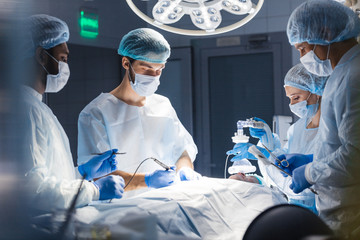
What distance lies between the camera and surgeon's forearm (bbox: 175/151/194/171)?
249 cm

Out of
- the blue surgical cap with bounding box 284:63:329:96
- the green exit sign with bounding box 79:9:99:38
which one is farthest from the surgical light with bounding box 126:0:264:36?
the green exit sign with bounding box 79:9:99:38

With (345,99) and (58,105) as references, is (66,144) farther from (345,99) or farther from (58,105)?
(58,105)

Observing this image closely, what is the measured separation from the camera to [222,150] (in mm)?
4129

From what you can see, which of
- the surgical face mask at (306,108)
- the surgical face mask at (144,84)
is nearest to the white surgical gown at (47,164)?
the surgical face mask at (144,84)

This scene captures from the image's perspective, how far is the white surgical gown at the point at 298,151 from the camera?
86.1 inches

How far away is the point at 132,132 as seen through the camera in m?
2.36

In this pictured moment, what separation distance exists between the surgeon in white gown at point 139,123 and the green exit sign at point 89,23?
118 cm

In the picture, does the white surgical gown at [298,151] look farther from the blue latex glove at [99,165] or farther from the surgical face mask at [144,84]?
the blue latex glove at [99,165]

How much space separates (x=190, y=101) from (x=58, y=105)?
1451 mm

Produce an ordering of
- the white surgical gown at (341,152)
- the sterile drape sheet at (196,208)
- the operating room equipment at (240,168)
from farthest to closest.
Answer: the operating room equipment at (240,168) < the sterile drape sheet at (196,208) < the white surgical gown at (341,152)

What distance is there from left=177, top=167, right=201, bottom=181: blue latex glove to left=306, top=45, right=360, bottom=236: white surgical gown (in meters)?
0.89

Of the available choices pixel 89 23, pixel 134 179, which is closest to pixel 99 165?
pixel 134 179

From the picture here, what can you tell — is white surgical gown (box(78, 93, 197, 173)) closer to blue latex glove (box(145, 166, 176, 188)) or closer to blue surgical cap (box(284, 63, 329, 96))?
blue latex glove (box(145, 166, 176, 188))

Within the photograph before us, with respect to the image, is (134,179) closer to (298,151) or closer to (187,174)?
(187,174)
